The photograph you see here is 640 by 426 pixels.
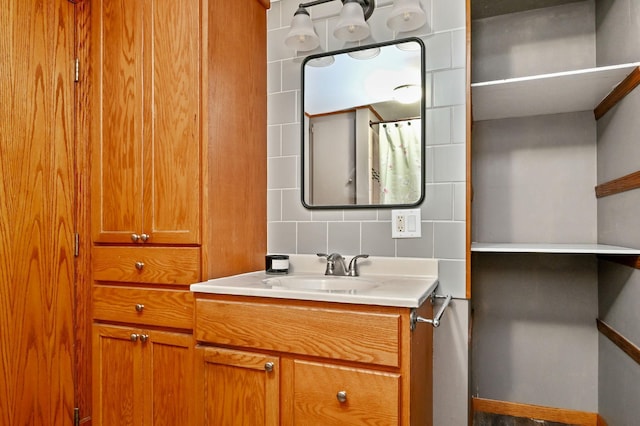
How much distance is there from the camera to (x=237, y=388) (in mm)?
1371

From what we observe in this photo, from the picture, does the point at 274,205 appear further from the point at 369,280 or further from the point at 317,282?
the point at 369,280

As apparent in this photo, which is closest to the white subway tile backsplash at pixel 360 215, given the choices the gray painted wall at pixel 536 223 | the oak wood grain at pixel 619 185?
the gray painted wall at pixel 536 223

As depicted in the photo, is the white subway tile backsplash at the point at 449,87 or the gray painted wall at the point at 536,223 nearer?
the white subway tile backsplash at the point at 449,87

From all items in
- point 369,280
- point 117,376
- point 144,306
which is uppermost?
point 369,280

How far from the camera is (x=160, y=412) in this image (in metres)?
1.56

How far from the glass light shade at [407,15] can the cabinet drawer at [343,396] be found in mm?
1356

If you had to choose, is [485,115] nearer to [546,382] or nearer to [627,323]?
→ [627,323]

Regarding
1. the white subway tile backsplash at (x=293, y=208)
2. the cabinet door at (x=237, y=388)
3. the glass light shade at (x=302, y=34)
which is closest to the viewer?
the cabinet door at (x=237, y=388)

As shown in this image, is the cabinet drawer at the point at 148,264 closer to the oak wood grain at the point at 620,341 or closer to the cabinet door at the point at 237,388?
the cabinet door at the point at 237,388

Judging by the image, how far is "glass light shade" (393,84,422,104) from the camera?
1.70 m

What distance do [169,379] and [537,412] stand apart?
1678 mm

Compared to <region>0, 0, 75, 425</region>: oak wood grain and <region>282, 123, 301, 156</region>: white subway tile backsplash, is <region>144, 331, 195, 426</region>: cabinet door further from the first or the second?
<region>282, 123, 301, 156</region>: white subway tile backsplash

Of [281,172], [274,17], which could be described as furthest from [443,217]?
[274,17]

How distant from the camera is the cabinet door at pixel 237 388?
51.8 inches
